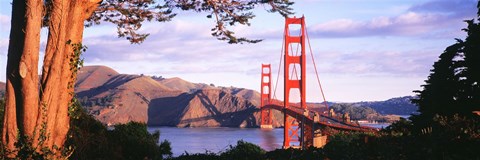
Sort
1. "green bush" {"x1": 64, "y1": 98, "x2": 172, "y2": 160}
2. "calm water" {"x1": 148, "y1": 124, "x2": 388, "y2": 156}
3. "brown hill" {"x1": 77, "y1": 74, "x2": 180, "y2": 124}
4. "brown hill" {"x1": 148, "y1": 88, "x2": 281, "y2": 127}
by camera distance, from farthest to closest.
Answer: "brown hill" {"x1": 77, "y1": 74, "x2": 180, "y2": 124} → "brown hill" {"x1": 148, "y1": 88, "x2": 281, "y2": 127} → "calm water" {"x1": 148, "y1": 124, "x2": 388, "y2": 156} → "green bush" {"x1": 64, "y1": 98, "x2": 172, "y2": 160}

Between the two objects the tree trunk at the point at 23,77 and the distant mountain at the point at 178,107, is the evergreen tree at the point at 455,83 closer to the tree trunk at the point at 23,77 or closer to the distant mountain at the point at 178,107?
the tree trunk at the point at 23,77

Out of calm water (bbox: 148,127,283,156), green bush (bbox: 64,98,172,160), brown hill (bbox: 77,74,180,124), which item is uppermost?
brown hill (bbox: 77,74,180,124)

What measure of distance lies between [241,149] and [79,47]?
578 centimetres

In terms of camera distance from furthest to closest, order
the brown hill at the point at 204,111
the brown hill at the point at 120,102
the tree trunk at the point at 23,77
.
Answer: the brown hill at the point at 120,102 → the brown hill at the point at 204,111 → the tree trunk at the point at 23,77

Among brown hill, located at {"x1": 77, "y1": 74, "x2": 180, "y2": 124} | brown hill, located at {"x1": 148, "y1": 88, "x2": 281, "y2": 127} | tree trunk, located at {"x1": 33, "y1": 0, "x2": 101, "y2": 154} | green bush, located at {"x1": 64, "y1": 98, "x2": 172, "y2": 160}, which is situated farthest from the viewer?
brown hill, located at {"x1": 77, "y1": 74, "x2": 180, "y2": 124}

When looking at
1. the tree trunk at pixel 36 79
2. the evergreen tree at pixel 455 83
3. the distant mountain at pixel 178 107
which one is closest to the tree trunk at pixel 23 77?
the tree trunk at pixel 36 79

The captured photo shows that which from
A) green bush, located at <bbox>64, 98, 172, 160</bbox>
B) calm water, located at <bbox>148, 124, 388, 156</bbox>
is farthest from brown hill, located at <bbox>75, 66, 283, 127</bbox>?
→ green bush, located at <bbox>64, 98, 172, 160</bbox>

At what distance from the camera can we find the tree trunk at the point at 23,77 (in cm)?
876

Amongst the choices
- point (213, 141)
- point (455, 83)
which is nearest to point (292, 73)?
point (213, 141)

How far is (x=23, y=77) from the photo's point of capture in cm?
875

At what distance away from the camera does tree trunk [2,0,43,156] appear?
28.7 ft

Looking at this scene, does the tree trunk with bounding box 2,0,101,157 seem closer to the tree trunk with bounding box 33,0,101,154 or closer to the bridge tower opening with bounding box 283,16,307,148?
the tree trunk with bounding box 33,0,101,154

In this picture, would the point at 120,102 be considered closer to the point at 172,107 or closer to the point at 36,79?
the point at 172,107

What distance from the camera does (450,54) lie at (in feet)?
53.2
